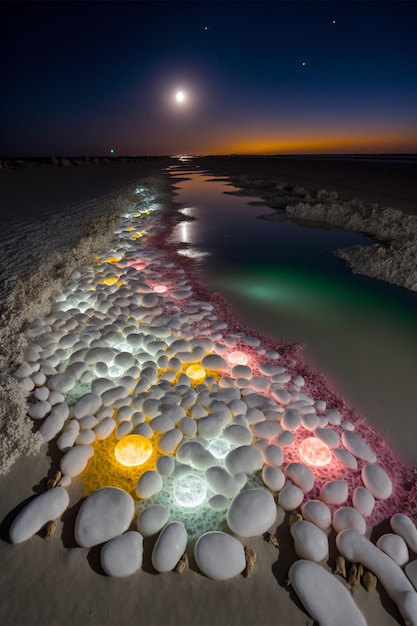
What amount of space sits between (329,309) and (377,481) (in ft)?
6.94

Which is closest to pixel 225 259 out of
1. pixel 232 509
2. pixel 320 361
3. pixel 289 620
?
pixel 320 361

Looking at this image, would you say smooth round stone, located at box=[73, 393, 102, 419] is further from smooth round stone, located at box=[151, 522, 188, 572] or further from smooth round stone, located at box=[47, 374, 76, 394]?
smooth round stone, located at box=[151, 522, 188, 572]

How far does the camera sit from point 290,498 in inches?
58.2

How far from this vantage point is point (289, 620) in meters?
1.17

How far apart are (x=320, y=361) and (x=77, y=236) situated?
414cm

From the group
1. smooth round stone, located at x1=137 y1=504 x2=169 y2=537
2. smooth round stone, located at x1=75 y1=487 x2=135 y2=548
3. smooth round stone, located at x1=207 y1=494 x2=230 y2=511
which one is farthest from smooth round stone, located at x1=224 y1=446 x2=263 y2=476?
smooth round stone, located at x1=75 y1=487 x2=135 y2=548

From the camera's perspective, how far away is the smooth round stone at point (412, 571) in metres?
1.25

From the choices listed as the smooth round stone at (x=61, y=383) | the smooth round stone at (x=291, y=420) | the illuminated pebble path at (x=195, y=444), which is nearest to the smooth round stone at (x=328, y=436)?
the illuminated pebble path at (x=195, y=444)

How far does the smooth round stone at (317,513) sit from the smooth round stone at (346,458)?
0.31 m

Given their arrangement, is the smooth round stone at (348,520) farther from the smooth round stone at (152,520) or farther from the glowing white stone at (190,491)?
the smooth round stone at (152,520)

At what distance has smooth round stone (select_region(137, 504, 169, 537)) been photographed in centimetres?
136

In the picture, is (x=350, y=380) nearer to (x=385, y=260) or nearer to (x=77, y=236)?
(x=385, y=260)

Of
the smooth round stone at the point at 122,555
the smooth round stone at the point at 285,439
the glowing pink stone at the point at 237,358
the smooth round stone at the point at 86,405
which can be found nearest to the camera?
the smooth round stone at the point at 122,555

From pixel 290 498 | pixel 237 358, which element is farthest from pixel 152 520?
pixel 237 358
